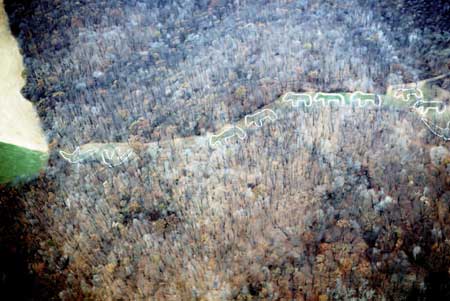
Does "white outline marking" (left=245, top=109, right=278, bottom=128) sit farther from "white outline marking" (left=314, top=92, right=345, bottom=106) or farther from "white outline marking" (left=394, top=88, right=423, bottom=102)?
"white outline marking" (left=394, top=88, right=423, bottom=102)

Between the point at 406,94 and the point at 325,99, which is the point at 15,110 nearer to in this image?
the point at 325,99

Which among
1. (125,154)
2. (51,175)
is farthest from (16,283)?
(125,154)

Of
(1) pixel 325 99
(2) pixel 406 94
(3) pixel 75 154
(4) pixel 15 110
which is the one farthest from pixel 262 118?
(4) pixel 15 110

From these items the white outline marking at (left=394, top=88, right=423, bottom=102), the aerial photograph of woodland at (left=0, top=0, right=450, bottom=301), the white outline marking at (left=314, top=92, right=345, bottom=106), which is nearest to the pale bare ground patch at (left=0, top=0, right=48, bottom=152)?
the aerial photograph of woodland at (left=0, top=0, right=450, bottom=301)

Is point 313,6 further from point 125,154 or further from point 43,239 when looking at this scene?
point 43,239

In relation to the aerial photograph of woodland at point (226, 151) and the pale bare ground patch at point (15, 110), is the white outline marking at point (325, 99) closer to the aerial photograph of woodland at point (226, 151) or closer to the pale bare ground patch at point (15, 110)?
the aerial photograph of woodland at point (226, 151)
